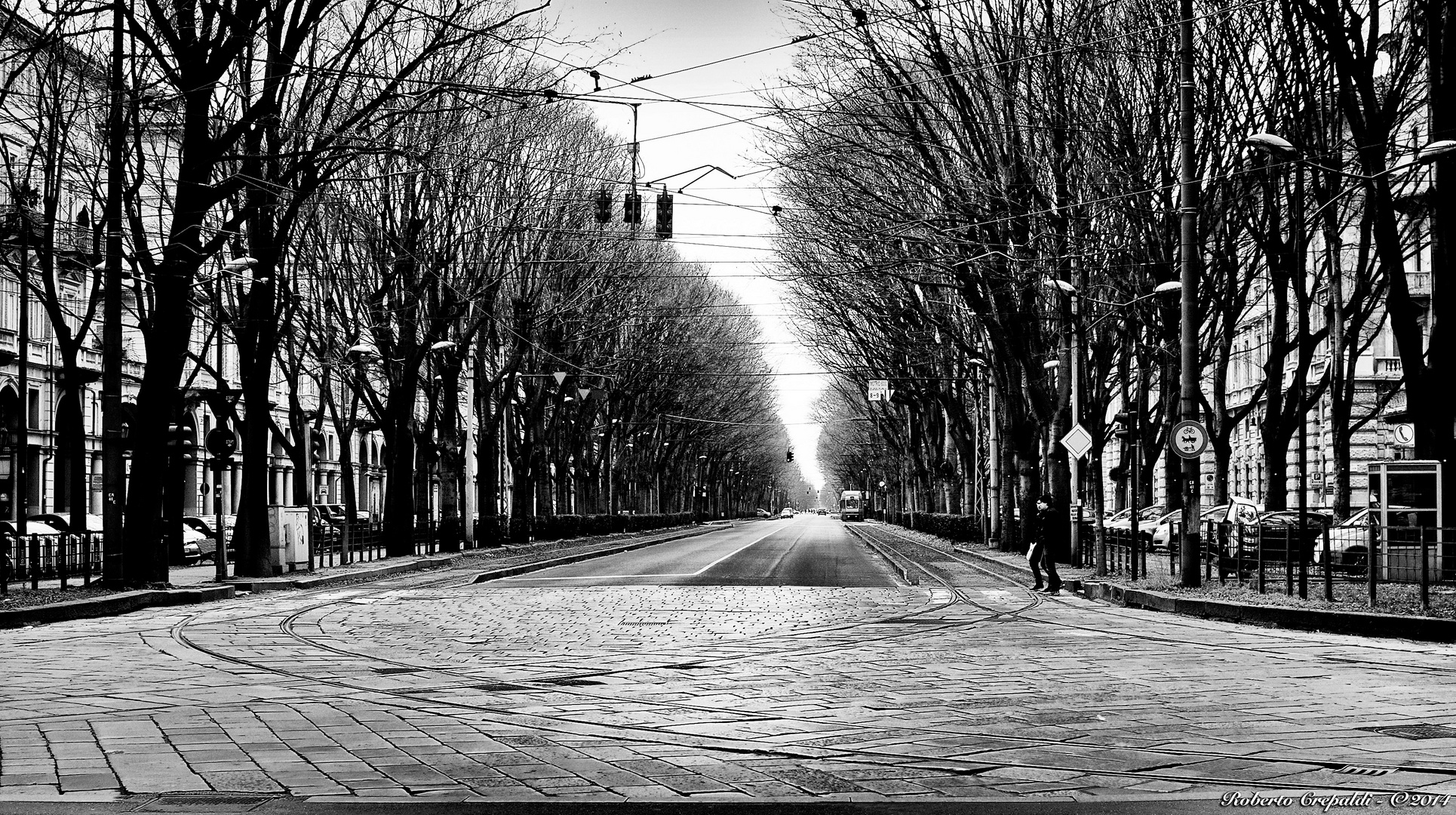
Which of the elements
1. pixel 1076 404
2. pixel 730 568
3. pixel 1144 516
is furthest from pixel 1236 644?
pixel 1144 516

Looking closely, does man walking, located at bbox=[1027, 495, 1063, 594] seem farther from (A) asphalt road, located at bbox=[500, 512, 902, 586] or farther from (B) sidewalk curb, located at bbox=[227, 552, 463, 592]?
(B) sidewalk curb, located at bbox=[227, 552, 463, 592]

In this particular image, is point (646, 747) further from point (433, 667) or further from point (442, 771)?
point (433, 667)

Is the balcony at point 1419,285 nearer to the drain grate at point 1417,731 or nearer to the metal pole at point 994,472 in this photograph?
the metal pole at point 994,472

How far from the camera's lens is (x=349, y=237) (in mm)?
35438

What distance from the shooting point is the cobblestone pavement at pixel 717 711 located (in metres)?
7.58

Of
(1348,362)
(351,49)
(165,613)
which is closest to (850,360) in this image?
(1348,362)

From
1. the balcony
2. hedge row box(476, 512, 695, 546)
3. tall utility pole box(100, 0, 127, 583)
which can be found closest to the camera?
tall utility pole box(100, 0, 127, 583)

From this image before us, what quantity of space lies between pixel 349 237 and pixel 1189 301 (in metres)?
19.9

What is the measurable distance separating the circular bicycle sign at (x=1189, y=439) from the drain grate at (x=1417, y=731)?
13347 mm

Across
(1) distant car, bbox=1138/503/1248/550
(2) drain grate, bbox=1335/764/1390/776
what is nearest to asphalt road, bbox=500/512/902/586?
(1) distant car, bbox=1138/503/1248/550

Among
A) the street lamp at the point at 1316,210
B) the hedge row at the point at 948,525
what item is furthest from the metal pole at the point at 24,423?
the hedge row at the point at 948,525

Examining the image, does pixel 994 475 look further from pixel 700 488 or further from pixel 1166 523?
pixel 700 488

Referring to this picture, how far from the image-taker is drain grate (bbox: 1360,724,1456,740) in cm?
885

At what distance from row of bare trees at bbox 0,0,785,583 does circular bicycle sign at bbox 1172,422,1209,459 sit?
1045 centimetres
